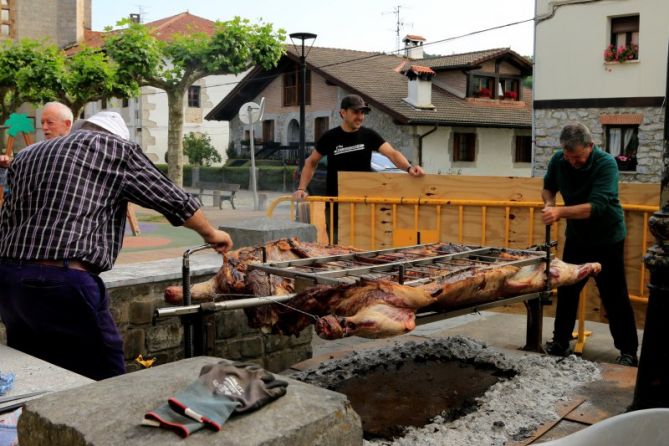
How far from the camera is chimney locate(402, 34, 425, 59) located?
39.8 meters

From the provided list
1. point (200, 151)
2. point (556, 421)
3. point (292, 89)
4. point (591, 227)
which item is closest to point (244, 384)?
point (556, 421)

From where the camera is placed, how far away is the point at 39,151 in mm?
3652

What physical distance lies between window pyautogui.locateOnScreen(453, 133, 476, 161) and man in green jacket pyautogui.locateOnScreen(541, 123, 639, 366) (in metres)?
28.3

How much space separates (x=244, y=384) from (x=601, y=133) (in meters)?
23.9

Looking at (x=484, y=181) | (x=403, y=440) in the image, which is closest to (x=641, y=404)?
(x=403, y=440)

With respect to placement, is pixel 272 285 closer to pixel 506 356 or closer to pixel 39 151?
pixel 39 151

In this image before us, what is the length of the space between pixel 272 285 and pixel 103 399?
7.66ft

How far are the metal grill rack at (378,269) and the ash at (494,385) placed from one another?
56cm

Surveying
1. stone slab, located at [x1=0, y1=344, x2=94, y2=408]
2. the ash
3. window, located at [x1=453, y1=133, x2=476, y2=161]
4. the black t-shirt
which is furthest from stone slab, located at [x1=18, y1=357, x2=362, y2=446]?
window, located at [x1=453, y1=133, x2=476, y2=161]

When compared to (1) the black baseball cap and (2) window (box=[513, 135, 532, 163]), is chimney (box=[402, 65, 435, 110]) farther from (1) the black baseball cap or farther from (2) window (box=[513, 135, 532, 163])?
(1) the black baseball cap

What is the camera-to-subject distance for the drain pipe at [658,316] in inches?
152

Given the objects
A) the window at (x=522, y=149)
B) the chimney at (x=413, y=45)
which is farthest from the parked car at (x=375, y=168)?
the chimney at (x=413, y=45)

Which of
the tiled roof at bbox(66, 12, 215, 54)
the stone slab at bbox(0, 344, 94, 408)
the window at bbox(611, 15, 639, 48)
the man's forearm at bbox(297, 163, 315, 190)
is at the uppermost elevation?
the tiled roof at bbox(66, 12, 215, 54)

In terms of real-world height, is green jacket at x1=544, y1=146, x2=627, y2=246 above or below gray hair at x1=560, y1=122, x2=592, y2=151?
below
